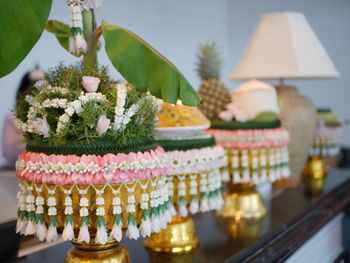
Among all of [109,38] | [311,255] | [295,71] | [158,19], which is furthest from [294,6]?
[109,38]

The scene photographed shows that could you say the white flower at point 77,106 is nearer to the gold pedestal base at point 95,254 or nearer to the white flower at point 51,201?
the white flower at point 51,201

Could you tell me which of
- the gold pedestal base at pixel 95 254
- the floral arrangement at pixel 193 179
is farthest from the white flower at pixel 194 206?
the gold pedestal base at pixel 95 254

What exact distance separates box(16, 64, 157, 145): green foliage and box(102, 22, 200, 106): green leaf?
0.03 metres

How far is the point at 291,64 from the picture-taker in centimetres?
169

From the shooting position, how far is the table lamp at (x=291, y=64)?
5.58 feet

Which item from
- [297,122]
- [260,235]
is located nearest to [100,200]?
[260,235]

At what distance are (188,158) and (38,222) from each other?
1.15 feet

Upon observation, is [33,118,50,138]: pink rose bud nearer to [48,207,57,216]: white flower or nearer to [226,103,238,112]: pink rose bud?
[48,207,57,216]: white flower

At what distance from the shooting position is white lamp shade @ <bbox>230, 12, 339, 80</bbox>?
1694 millimetres

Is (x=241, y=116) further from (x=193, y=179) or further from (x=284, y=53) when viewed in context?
(x=284, y=53)

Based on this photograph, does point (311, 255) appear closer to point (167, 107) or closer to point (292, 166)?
point (292, 166)

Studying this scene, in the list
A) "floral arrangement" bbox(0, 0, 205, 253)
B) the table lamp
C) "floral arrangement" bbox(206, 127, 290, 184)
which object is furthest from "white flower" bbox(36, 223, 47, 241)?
the table lamp

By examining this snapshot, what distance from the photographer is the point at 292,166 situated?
1.78 metres

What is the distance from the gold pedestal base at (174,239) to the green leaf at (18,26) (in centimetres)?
51
